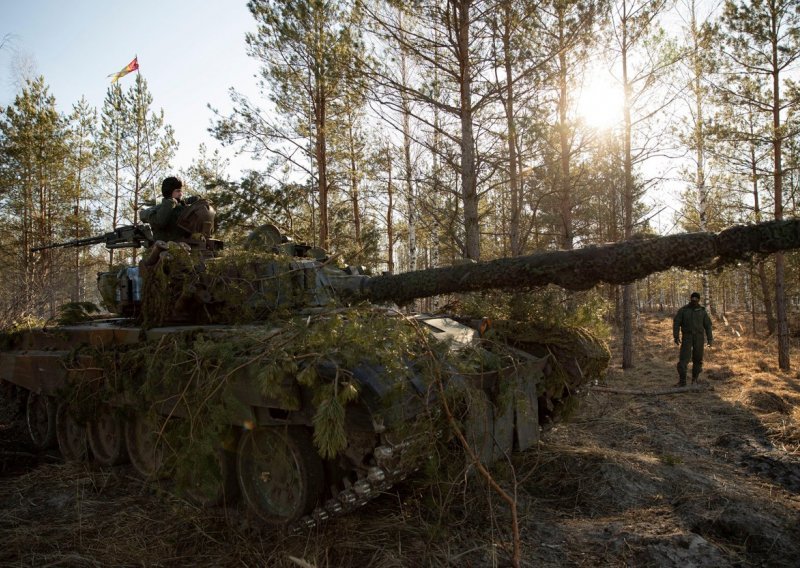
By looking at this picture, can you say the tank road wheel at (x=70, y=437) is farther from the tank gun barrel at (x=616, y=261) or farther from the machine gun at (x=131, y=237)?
the tank gun barrel at (x=616, y=261)

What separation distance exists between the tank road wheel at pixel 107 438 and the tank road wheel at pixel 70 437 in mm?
155

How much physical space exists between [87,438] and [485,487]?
4.67 meters

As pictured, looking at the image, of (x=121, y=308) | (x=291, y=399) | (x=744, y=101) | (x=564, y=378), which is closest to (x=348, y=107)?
(x=744, y=101)

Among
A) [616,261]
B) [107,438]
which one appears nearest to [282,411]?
[616,261]

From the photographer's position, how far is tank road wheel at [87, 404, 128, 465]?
6.19 meters

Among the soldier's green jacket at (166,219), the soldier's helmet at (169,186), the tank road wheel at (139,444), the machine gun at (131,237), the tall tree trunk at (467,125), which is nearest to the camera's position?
the tank road wheel at (139,444)

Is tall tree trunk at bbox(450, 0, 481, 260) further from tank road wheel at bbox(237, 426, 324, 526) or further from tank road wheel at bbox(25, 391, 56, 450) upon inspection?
tank road wheel at bbox(25, 391, 56, 450)

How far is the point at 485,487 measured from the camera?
4.72m

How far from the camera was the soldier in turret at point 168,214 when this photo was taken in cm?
644

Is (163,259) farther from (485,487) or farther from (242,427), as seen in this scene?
A: (485,487)

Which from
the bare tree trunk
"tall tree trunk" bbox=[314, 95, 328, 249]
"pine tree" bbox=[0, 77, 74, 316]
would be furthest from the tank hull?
"pine tree" bbox=[0, 77, 74, 316]

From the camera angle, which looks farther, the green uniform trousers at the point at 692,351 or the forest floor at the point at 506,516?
the green uniform trousers at the point at 692,351

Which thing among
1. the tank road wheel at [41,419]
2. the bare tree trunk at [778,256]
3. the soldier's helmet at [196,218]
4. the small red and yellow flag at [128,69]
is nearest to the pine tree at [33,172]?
the small red and yellow flag at [128,69]

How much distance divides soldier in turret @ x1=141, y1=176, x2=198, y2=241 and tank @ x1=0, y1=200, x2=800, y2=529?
0.18 meters
